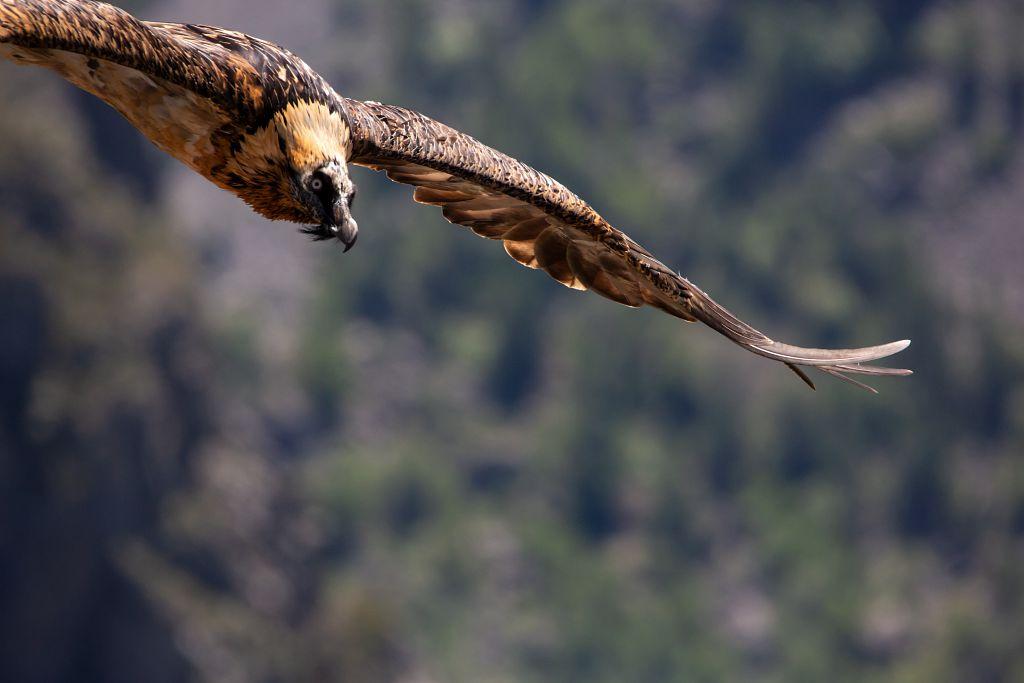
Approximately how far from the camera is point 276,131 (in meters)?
9.01

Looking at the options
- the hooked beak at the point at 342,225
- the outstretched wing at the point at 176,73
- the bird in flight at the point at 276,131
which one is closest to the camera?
the outstretched wing at the point at 176,73

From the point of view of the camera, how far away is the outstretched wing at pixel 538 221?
1009 centimetres

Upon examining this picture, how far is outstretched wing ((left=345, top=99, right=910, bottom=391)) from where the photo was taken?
10086mm

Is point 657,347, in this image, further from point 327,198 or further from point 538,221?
point 327,198

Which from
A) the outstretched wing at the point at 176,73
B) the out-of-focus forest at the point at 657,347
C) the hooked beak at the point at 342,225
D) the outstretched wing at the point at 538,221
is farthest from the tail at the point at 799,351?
the out-of-focus forest at the point at 657,347

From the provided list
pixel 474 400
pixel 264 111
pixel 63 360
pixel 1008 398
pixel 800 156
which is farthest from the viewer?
pixel 800 156

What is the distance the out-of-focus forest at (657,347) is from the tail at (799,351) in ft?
201

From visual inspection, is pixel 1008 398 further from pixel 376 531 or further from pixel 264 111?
pixel 264 111

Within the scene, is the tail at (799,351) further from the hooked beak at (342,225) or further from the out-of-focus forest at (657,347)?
the out-of-focus forest at (657,347)

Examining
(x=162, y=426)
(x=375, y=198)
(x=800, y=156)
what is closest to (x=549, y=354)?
(x=375, y=198)

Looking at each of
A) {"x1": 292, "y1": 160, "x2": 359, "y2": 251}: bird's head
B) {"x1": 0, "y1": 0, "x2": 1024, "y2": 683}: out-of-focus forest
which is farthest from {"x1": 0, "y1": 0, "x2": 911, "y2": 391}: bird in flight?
{"x1": 0, "y1": 0, "x2": 1024, "y2": 683}: out-of-focus forest

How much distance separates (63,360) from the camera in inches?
2295

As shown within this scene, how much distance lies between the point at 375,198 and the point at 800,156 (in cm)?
3365

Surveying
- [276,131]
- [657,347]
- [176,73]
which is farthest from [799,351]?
[657,347]
